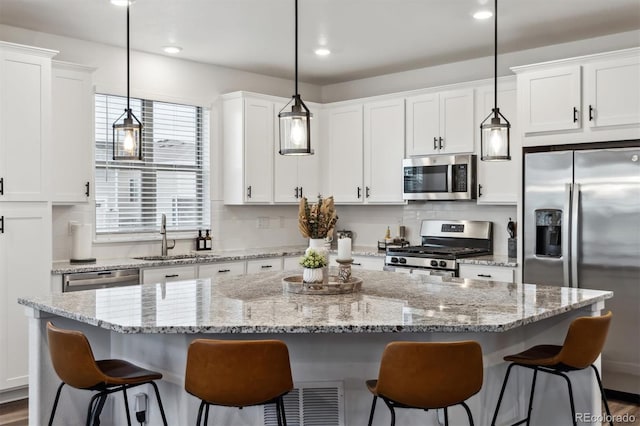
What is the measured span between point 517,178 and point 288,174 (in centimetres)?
230

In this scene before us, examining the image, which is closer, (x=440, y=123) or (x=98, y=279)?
(x=98, y=279)

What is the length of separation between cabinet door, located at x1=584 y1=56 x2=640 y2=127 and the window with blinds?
338cm

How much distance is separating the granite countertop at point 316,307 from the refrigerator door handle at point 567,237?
111cm

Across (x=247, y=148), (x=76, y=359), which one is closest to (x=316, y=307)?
(x=76, y=359)

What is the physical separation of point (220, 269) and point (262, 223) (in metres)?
1.16

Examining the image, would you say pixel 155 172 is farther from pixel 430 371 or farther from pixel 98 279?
pixel 430 371

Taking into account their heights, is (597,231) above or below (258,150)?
below

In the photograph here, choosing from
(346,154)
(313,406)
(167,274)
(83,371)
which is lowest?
(313,406)

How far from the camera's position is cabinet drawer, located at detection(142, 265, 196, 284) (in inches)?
197

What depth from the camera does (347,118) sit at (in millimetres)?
6488

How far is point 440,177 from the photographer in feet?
18.8

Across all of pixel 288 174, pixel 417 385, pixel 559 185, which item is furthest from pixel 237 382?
pixel 288 174

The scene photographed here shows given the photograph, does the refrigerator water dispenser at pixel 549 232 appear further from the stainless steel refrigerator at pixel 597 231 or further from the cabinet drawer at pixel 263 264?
the cabinet drawer at pixel 263 264

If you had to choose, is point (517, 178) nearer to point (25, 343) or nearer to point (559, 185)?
point (559, 185)
